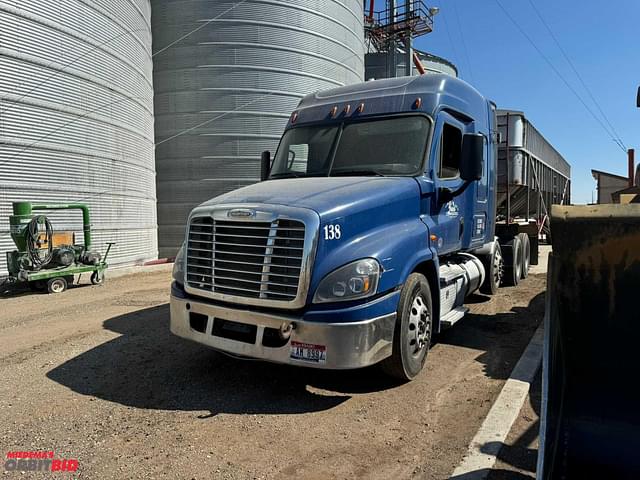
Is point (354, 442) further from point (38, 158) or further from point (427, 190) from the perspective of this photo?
point (38, 158)

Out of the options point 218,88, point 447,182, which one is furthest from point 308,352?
point 218,88

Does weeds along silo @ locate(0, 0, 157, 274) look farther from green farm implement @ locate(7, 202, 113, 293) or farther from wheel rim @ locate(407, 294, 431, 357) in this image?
wheel rim @ locate(407, 294, 431, 357)

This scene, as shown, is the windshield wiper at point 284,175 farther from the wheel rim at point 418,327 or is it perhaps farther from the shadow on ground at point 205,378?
the shadow on ground at point 205,378

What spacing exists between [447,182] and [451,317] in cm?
157

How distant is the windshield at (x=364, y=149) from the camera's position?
504 centimetres

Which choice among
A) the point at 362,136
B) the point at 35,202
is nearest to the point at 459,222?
the point at 362,136

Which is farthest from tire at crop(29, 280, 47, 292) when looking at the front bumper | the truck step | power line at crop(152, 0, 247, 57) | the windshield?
power line at crop(152, 0, 247, 57)

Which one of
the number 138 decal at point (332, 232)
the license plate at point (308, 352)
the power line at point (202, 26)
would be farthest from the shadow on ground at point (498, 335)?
the power line at point (202, 26)

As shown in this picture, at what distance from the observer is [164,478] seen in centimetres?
296

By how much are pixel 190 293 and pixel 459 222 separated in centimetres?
346

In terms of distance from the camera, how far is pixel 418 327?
14.8ft

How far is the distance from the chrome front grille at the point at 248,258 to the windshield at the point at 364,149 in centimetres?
149

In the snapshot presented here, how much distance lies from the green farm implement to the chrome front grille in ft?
22.6

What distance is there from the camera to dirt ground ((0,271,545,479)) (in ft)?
10.4
